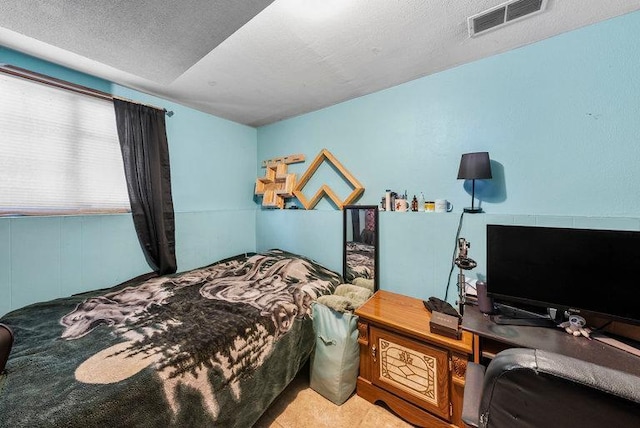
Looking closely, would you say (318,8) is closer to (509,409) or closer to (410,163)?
(410,163)

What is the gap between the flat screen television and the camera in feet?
3.72

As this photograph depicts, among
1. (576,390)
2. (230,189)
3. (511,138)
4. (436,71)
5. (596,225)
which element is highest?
(436,71)

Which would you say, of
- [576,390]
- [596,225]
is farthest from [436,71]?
[576,390]

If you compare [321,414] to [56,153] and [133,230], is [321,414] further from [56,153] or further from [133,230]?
[56,153]

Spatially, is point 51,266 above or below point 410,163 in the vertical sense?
below

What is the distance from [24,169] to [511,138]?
351 centimetres

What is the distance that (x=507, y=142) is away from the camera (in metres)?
1.66

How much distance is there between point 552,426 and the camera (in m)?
0.54

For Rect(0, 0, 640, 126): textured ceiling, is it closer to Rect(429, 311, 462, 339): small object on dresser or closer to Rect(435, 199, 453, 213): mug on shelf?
Rect(435, 199, 453, 213): mug on shelf

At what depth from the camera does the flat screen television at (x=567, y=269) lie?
1134 mm

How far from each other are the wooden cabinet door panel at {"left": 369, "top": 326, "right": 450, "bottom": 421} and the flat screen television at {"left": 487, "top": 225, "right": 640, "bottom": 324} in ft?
1.80

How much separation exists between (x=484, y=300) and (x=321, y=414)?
4.29 ft

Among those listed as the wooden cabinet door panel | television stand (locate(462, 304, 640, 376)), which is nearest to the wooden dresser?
the wooden cabinet door panel

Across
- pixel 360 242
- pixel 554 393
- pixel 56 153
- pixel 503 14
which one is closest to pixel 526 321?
pixel 554 393
